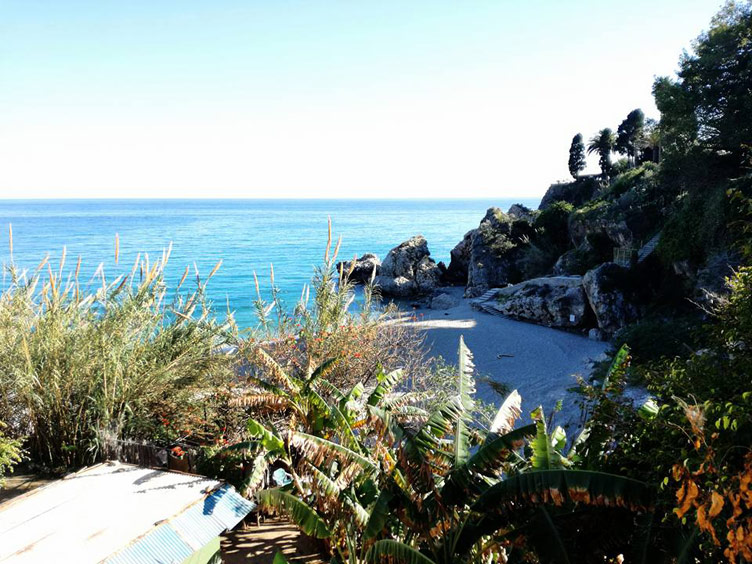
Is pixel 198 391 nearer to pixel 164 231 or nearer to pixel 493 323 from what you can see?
pixel 493 323

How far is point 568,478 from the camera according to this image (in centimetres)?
345

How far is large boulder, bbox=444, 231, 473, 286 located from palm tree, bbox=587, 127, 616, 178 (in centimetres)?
1302

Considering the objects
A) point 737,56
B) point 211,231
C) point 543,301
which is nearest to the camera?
point 737,56

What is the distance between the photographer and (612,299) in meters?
22.1

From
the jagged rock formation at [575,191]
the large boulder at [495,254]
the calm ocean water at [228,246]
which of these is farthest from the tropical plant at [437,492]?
the jagged rock formation at [575,191]

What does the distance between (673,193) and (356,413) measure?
83.0ft

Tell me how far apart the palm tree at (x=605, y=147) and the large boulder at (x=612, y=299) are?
23.8 metres

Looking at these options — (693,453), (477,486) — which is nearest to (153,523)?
(477,486)

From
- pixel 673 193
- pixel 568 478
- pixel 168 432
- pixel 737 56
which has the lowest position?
pixel 168 432

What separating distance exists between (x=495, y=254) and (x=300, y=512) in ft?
114

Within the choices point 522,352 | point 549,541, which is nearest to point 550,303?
point 522,352

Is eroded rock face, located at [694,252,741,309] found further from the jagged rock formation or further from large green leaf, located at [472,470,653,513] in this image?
the jagged rock formation

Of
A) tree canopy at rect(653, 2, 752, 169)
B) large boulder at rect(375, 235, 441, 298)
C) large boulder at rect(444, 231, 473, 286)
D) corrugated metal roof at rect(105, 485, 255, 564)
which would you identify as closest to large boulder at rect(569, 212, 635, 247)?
tree canopy at rect(653, 2, 752, 169)

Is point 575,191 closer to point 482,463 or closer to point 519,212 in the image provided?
point 519,212
